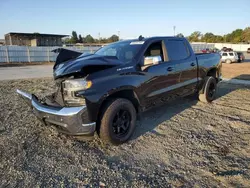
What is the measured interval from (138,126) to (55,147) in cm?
173

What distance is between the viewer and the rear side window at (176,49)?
15.9 feet

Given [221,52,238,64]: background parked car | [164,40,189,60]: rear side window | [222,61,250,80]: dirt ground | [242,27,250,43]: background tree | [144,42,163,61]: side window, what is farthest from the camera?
[242,27,250,43]: background tree

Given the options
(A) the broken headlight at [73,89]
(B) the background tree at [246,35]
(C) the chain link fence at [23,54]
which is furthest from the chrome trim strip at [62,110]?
(B) the background tree at [246,35]

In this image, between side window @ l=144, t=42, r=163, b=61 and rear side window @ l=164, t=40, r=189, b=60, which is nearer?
side window @ l=144, t=42, r=163, b=61

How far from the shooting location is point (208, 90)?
248 inches

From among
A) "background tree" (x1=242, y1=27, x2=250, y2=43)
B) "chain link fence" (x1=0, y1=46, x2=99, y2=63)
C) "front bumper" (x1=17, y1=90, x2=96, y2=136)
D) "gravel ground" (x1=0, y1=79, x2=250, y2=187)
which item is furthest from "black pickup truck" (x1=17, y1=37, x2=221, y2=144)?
"background tree" (x1=242, y1=27, x2=250, y2=43)

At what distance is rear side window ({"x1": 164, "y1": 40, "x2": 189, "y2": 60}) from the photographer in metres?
4.84

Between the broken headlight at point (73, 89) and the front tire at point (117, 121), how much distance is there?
1.51ft

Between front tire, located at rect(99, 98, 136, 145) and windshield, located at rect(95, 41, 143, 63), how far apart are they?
877 millimetres

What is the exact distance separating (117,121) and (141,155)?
673 mm

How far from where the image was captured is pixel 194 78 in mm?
5617

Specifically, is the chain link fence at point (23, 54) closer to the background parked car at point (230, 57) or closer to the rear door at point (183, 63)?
the background parked car at point (230, 57)

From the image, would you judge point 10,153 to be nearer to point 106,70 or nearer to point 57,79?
point 57,79

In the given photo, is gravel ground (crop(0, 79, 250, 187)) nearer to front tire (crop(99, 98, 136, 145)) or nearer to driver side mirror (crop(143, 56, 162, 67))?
front tire (crop(99, 98, 136, 145))
